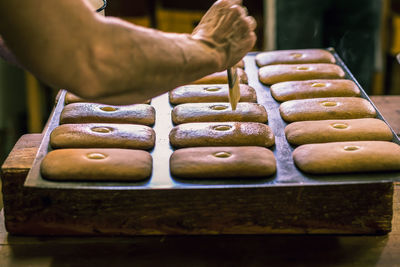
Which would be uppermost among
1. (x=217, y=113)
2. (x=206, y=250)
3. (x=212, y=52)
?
(x=212, y=52)

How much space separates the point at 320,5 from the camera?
12.7 ft

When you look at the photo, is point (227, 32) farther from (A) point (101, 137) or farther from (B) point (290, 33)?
(B) point (290, 33)

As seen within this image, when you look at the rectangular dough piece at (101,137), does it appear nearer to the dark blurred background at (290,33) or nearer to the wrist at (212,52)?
the wrist at (212,52)

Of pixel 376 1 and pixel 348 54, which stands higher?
pixel 376 1

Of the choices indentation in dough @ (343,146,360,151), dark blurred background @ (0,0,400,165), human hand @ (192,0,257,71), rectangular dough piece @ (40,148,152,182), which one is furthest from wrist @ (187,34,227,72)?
dark blurred background @ (0,0,400,165)

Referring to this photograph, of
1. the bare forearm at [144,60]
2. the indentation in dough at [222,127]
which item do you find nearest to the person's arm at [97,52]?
the bare forearm at [144,60]

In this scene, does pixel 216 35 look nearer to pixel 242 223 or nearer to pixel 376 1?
pixel 242 223

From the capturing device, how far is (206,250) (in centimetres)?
170

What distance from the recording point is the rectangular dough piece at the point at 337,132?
6.21 feet

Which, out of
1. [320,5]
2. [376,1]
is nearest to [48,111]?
[320,5]

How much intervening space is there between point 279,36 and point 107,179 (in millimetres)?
2603

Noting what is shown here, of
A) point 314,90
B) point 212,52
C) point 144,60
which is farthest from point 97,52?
point 314,90

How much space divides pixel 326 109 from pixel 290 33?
1852 millimetres

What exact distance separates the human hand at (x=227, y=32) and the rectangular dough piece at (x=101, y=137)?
1.32ft
